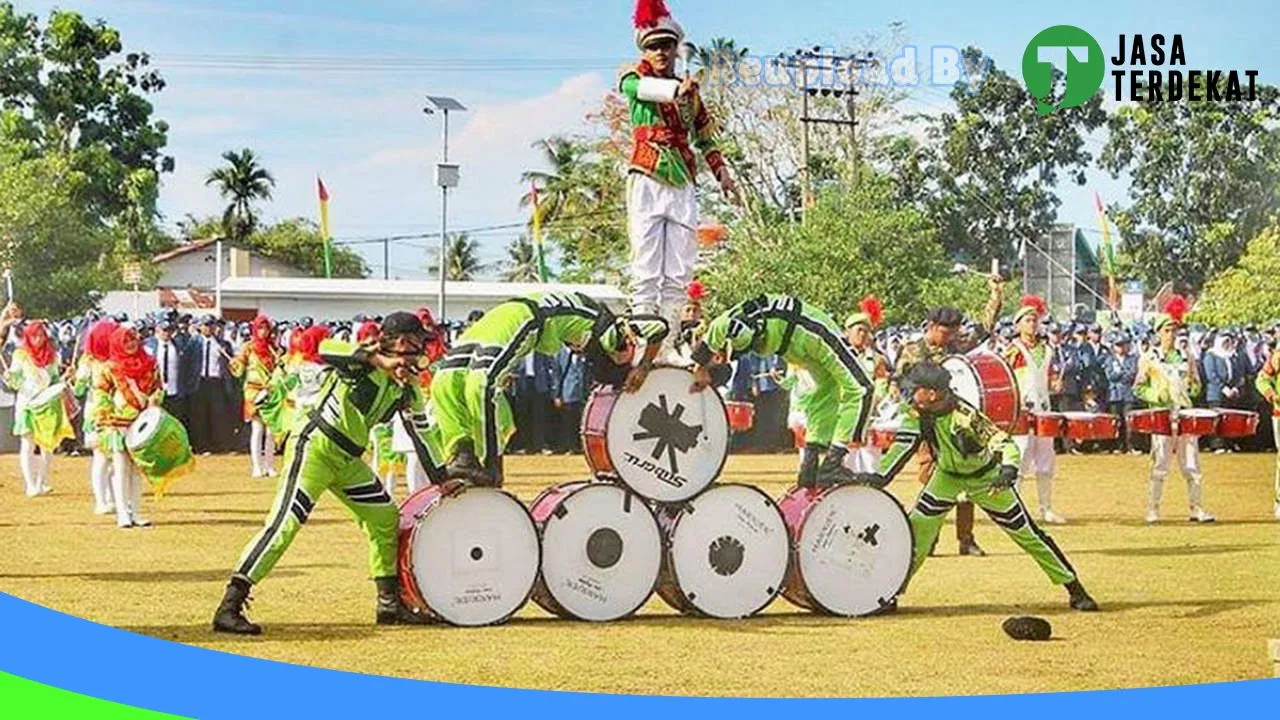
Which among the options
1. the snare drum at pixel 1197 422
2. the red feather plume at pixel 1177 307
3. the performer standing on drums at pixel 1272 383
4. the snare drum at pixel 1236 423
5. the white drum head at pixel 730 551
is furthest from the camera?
the snare drum at pixel 1236 423

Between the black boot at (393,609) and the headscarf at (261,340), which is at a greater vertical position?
the headscarf at (261,340)

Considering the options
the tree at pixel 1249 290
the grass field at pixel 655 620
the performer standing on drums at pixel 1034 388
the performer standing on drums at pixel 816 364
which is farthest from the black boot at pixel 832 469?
the tree at pixel 1249 290

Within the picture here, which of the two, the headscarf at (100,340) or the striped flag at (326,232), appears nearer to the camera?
the striped flag at (326,232)

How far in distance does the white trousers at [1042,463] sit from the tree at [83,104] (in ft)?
10.2

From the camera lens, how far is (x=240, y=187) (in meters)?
6.82

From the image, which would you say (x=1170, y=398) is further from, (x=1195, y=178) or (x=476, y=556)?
(x=476, y=556)

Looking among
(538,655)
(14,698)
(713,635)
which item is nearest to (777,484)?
(713,635)

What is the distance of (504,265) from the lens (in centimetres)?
691

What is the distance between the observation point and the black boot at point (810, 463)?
698 cm

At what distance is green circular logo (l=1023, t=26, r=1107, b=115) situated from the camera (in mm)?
7035

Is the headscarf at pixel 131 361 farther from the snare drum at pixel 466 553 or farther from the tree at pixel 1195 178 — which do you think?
the tree at pixel 1195 178

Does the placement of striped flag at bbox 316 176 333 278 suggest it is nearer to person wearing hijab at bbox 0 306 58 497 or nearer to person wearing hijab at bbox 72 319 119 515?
person wearing hijab at bbox 72 319 119 515

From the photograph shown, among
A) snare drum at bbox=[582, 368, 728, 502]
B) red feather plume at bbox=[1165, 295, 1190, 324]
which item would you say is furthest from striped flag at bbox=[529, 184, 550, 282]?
red feather plume at bbox=[1165, 295, 1190, 324]

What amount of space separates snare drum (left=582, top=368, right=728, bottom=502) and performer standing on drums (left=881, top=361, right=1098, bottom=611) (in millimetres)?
644
